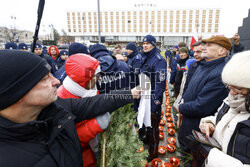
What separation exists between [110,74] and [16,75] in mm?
1576

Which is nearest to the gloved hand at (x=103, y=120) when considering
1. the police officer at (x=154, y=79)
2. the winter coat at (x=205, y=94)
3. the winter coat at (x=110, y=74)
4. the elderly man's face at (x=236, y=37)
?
the winter coat at (x=110, y=74)

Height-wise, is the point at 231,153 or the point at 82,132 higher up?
the point at 82,132

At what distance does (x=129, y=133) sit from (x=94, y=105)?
425 mm

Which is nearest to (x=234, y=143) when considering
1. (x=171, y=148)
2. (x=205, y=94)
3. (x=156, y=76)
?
(x=205, y=94)

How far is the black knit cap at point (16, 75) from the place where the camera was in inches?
31.0

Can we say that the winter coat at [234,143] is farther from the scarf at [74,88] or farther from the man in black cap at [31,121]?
the scarf at [74,88]

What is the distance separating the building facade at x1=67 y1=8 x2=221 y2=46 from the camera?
2672 inches

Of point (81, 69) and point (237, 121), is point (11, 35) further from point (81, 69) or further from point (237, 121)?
point (237, 121)

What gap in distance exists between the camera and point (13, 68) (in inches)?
31.7

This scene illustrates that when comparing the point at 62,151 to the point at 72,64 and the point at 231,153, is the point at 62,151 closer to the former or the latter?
the point at 72,64

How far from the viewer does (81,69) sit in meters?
1.49

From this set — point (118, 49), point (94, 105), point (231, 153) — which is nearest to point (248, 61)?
point (231, 153)

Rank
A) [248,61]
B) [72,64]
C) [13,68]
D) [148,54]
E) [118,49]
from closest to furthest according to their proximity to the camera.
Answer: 1. [13,68]
2. [248,61]
3. [72,64]
4. [148,54]
5. [118,49]

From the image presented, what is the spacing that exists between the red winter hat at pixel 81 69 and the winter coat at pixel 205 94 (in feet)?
5.14
